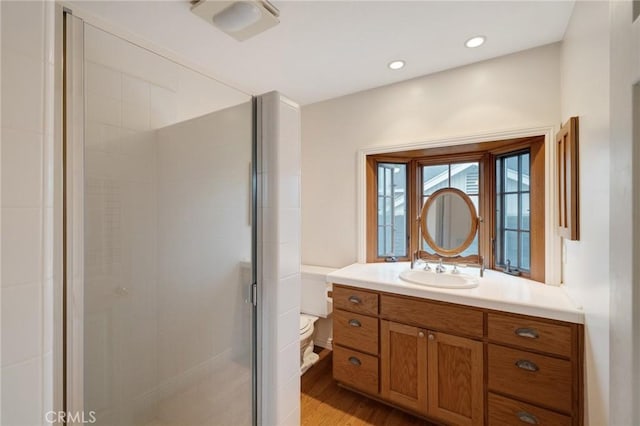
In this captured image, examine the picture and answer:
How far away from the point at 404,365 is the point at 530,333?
733mm

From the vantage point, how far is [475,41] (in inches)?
68.4

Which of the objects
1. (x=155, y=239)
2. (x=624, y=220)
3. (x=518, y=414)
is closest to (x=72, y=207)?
(x=155, y=239)

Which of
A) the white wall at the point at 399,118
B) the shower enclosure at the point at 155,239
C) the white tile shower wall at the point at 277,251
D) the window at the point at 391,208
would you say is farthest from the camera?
the window at the point at 391,208

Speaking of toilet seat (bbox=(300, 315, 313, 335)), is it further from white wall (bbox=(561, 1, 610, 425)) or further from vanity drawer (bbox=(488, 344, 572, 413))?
white wall (bbox=(561, 1, 610, 425))

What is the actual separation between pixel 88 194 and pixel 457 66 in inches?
90.7

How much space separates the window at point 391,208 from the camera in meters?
2.53

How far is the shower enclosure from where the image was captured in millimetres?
792

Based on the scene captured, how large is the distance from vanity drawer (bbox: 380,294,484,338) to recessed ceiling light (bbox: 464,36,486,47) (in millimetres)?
1615

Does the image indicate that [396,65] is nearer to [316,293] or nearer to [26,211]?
[316,293]

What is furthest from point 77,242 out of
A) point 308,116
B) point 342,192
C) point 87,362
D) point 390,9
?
point 308,116

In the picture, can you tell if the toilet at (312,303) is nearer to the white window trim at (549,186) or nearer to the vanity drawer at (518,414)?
the vanity drawer at (518,414)

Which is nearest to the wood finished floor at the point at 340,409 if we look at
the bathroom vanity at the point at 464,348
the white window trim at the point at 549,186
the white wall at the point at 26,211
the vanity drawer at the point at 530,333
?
the bathroom vanity at the point at 464,348

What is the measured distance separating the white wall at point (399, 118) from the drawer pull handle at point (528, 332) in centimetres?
125

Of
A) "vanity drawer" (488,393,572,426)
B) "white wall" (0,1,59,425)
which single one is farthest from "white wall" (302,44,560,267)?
"white wall" (0,1,59,425)
